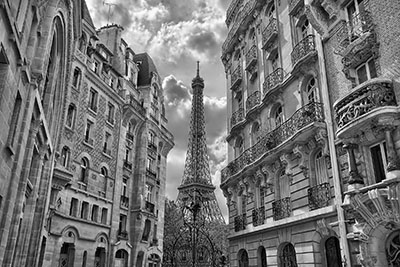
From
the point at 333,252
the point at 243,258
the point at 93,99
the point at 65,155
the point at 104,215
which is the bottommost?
the point at 243,258

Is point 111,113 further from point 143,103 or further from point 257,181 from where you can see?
point 257,181

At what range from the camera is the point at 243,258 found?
70.9ft

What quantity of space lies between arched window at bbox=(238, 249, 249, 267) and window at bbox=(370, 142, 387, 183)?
36.9ft

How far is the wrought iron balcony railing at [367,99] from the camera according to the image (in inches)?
455

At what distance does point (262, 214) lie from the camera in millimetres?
19219

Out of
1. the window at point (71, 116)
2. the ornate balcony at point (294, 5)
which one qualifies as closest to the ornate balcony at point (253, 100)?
the ornate balcony at point (294, 5)

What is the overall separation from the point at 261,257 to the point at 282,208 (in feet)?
12.6

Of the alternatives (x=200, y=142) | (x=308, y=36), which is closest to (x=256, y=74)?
(x=308, y=36)

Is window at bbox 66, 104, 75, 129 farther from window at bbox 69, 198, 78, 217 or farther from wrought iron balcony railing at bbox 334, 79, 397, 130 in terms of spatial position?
wrought iron balcony railing at bbox 334, 79, 397, 130

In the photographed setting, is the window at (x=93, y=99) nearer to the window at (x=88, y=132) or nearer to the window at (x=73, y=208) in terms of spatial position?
the window at (x=88, y=132)

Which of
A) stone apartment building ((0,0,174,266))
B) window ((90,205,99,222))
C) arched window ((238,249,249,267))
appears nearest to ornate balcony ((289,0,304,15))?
stone apartment building ((0,0,174,266))

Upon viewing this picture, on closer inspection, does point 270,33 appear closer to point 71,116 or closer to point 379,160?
point 379,160

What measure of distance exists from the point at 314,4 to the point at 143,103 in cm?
2778

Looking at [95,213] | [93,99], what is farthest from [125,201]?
[93,99]
